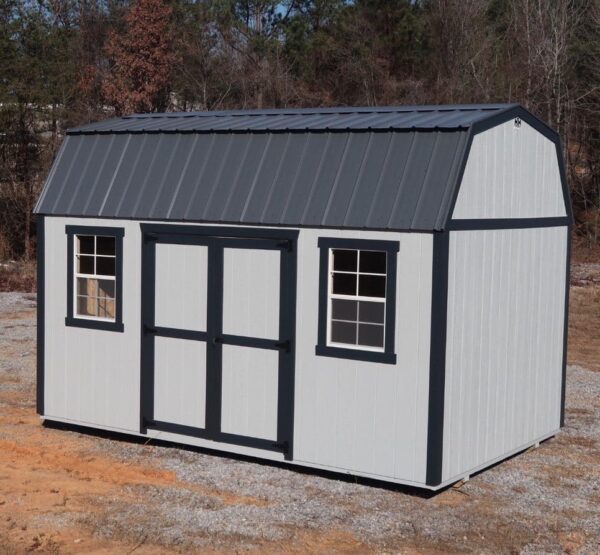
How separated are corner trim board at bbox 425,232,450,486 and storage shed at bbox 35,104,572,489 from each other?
0.02 meters

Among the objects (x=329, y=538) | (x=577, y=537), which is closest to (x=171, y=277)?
(x=329, y=538)

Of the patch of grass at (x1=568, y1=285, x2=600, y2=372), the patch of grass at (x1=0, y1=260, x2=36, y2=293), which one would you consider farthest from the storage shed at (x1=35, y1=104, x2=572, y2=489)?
the patch of grass at (x1=0, y1=260, x2=36, y2=293)

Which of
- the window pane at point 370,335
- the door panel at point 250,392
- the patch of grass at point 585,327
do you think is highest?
the window pane at point 370,335

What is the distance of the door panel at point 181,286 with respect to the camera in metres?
9.44

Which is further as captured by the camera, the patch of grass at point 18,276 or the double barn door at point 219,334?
the patch of grass at point 18,276

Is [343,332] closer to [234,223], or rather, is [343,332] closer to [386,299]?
[386,299]

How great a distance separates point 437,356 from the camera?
8180mm

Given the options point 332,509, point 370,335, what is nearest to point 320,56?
point 370,335

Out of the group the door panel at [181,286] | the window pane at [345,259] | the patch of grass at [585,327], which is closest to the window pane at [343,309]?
the window pane at [345,259]

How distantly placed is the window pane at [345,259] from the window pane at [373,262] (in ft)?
0.34

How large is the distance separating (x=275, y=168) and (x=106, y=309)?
2454 millimetres

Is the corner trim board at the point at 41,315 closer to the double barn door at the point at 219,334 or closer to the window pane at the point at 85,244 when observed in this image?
the window pane at the point at 85,244

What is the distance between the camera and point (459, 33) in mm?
35250

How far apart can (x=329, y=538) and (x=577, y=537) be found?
6.09 feet
